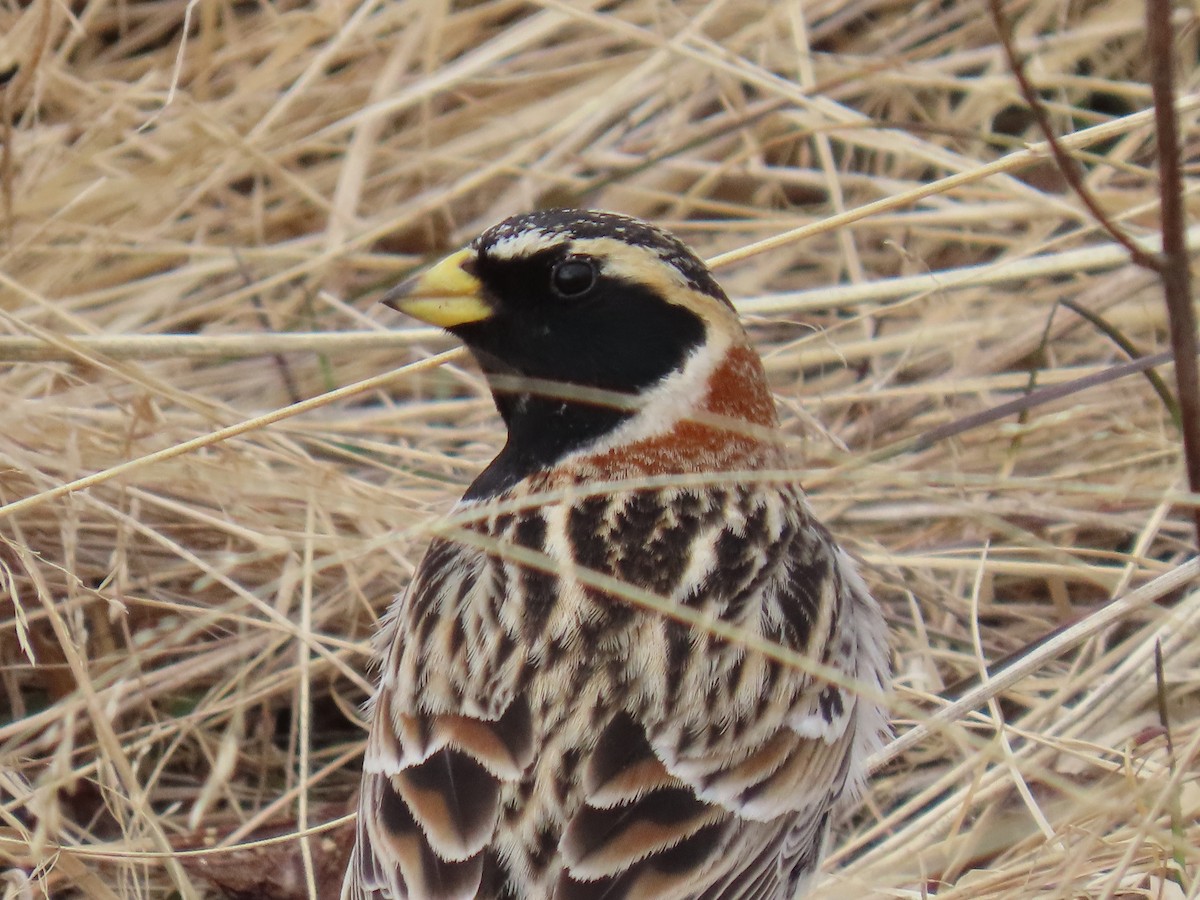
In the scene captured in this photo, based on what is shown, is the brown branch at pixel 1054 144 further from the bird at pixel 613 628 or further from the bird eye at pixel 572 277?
the bird eye at pixel 572 277

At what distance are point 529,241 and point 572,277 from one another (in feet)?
0.32

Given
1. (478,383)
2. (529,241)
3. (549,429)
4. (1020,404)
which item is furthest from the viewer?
(478,383)

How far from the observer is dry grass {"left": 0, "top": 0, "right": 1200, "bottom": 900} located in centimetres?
301

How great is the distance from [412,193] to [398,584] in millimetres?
1746

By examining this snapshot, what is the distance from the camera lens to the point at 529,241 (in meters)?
2.88

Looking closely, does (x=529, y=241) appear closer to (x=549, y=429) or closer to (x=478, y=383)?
(x=549, y=429)

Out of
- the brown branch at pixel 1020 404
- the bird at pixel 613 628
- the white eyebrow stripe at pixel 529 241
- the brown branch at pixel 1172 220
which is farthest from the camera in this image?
the white eyebrow stripe at pixel 529 241

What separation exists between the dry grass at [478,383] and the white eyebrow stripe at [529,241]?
0.38 metres

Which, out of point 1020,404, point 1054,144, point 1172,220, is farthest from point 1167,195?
point 1020,404

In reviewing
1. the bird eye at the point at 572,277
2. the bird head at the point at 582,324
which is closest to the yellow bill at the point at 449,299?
the bird head at the point at 582,324

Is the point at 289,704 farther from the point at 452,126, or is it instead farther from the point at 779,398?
the point at 452,126

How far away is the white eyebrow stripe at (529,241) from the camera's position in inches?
113

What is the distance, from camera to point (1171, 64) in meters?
2.26

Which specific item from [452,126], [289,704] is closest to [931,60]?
[452,126]
